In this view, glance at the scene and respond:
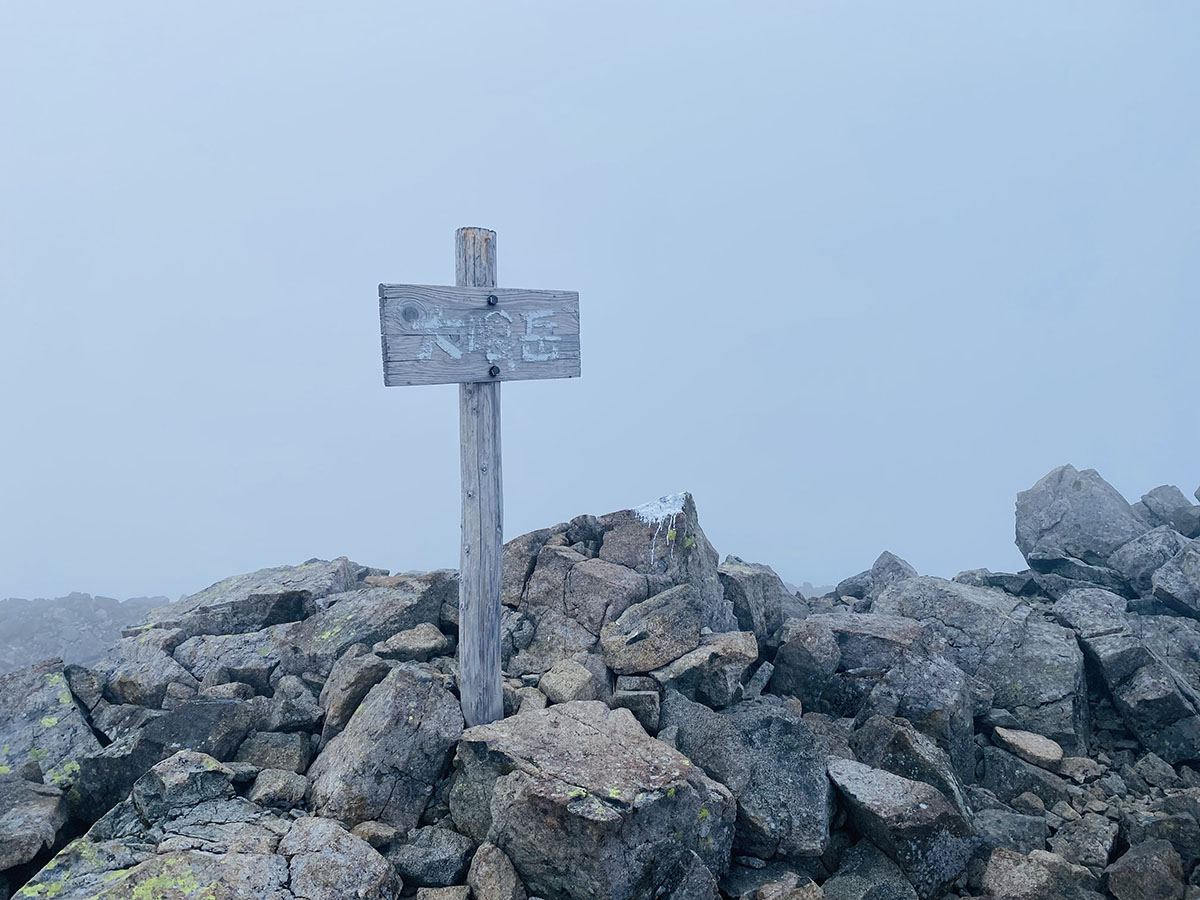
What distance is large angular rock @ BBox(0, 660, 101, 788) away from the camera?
10844mm

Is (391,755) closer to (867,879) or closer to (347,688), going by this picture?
(347,688)

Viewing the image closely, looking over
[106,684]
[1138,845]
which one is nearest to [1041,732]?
[1138,845]

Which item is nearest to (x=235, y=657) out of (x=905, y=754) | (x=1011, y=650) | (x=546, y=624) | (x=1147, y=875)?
(x=546, y=624)

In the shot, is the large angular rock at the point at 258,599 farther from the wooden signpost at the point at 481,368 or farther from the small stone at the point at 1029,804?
the small stone at the point at 1029,804

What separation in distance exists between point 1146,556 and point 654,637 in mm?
11931

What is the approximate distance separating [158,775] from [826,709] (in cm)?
901

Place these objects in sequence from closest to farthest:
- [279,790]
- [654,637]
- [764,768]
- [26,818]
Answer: [26,818] < [279,790] < [764,768] < [654,637]

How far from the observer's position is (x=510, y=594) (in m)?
13.5

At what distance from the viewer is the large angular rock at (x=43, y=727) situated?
10.8m

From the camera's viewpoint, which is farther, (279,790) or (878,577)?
(878,577)

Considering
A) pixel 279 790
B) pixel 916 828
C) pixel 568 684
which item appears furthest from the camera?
pixel 568 684

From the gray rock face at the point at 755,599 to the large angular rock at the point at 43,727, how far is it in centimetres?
972

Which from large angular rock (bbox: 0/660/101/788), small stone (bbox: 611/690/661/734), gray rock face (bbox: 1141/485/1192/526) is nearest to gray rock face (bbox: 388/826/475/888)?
small stone (bbox: 611/690/661/734)

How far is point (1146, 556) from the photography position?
17.3m
